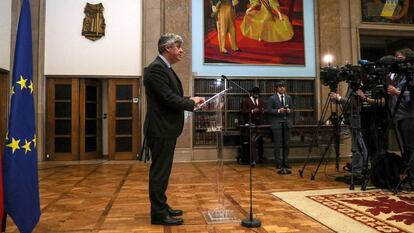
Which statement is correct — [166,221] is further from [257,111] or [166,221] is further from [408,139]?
[257,111]

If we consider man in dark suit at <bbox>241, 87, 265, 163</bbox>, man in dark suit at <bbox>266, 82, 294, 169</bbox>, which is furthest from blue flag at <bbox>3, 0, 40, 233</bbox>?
man in dark suit at <bbox>241, 87, 265, 163</bbox>

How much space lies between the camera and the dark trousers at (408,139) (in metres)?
3.75

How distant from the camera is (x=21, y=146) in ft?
6.71

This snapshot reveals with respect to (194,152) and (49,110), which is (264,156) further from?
(49,110)

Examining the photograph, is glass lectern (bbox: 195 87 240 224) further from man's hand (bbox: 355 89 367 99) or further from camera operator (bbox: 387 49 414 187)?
camera operator (bbox: 387 49 414 187)

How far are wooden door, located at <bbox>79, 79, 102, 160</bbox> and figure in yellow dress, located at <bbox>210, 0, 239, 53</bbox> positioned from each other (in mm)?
2912

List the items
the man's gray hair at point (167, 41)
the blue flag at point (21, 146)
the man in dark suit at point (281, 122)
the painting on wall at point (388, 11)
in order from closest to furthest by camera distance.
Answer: the blue flag at point (21, 146), the man's gray hair at point (167, 41), the man in dark suit at point (281, 122), the painting on wall at point (388, 11)

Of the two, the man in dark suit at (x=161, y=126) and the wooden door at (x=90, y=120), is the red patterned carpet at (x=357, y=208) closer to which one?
the man in dark suit at (x=161, y=126)

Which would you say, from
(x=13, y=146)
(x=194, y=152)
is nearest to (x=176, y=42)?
(x=13, y=146)

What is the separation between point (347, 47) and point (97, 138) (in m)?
6.01

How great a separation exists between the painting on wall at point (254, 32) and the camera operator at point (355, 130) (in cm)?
312

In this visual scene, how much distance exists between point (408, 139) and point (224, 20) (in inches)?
175

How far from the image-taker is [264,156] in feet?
23.1

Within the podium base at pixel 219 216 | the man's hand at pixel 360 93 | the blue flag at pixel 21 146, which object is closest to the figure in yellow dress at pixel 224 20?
the man's hand at pixel 360 93
